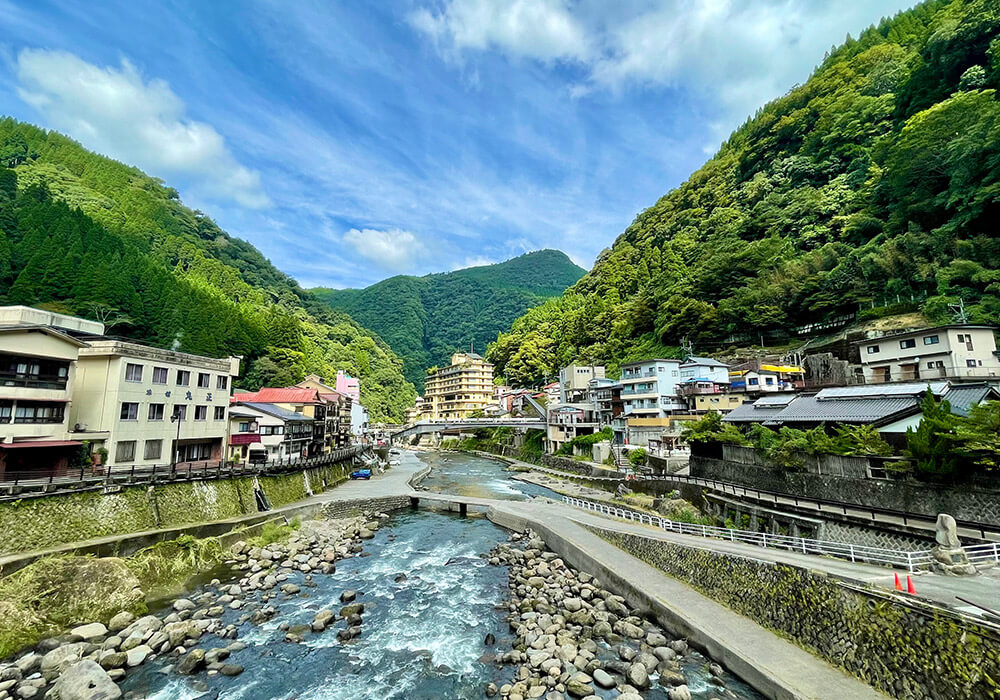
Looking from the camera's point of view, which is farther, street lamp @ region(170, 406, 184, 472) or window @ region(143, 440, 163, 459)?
street lamp @ region(170, 406, 184, 472)

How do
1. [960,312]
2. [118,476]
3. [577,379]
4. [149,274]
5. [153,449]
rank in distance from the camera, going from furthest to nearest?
[577,379] → [149,274] → [960,312] → [153,449] → [118,476]

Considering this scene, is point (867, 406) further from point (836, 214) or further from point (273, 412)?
point (836, 214)

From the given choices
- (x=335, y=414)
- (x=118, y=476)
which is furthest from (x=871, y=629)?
(x=335, y=414)

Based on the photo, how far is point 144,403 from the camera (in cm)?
2178

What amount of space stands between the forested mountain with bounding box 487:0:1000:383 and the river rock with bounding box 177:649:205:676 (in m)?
44.7

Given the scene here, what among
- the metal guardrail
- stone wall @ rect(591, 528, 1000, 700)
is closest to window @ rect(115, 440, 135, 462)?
stone wall @ rect(591, 528, 1000, 700)

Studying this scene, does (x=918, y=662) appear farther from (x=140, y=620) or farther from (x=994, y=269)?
(x=994, y=269)

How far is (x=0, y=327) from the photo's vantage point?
16.5 metres

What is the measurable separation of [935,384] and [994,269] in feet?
68.7

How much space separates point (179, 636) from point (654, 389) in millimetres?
37729

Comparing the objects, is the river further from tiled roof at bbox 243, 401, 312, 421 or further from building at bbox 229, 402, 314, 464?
tiled roof at bbox 243, 401, 312, 421

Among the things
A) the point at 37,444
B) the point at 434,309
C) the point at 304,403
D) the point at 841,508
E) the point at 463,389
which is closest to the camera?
the point at 37,444

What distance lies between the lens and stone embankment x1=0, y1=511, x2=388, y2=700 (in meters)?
9.93

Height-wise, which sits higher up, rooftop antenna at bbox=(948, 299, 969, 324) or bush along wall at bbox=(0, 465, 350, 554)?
rooftop antenna at bbox=(948, 299, 969, 324)
